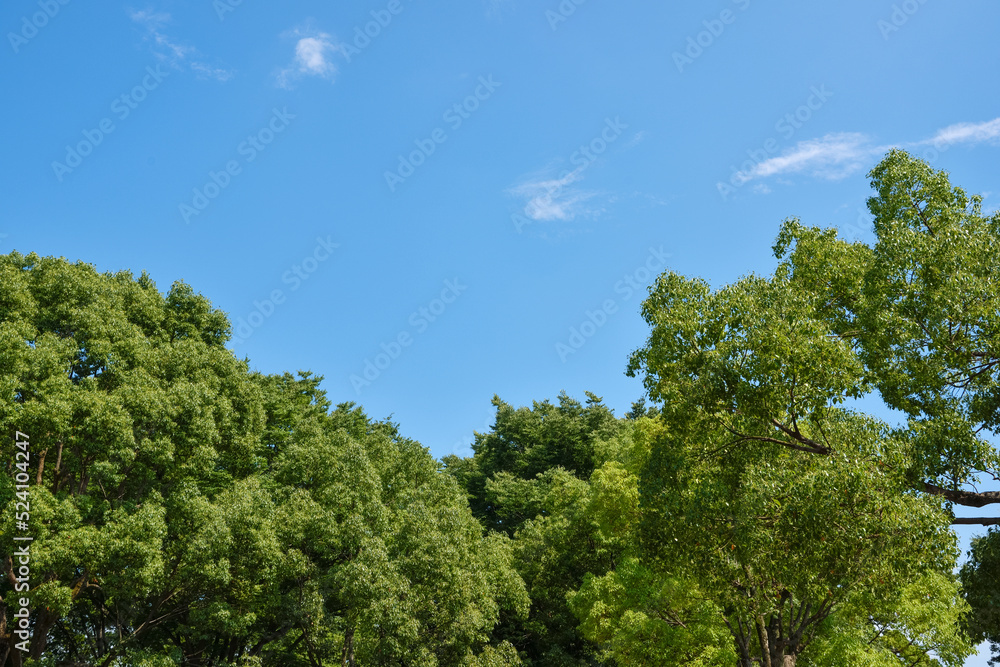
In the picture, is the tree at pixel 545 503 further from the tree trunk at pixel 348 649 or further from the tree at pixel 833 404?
the tree at pixel 833 404

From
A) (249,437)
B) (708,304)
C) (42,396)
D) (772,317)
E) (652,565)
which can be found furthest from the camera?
(249,437)

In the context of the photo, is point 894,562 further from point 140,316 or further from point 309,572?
point 140,316

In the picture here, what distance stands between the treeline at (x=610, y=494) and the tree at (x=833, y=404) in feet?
0.14

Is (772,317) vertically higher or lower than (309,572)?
higher

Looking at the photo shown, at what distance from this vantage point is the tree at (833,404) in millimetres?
9391

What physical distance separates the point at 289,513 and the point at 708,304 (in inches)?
554

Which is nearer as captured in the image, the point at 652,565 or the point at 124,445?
the point at 652,565

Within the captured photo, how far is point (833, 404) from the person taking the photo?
33.8 ft

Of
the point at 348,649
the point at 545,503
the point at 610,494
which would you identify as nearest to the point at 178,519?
the point at 348,649

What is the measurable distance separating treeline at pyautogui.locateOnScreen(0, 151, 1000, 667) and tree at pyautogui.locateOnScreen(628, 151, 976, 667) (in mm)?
43

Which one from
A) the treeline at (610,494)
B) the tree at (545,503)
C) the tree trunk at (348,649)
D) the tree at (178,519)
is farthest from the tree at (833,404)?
the tree at (545,503)

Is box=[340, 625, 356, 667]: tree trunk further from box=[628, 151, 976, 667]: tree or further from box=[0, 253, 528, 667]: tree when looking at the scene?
box=[628, 151, 976, 667]: tree

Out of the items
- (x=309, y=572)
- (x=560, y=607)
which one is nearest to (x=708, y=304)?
(x=309, y=572)

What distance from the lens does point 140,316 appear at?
22344 mm
